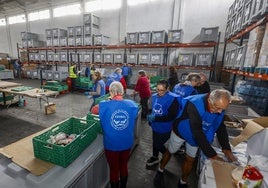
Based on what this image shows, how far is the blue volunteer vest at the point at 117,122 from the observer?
1.71 meters

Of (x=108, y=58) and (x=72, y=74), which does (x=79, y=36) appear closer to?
(x=108, y=58)

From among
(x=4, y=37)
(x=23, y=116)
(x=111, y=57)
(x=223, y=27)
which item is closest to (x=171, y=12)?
(x=223, y=27)

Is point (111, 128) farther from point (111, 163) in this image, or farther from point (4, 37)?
point (4, 37)

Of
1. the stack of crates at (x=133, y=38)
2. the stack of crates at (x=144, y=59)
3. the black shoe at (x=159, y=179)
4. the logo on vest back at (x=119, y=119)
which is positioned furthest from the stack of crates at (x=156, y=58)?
the logo on vest back at (x=119, y=119)

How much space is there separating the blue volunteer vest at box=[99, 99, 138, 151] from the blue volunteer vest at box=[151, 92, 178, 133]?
28.1 inches

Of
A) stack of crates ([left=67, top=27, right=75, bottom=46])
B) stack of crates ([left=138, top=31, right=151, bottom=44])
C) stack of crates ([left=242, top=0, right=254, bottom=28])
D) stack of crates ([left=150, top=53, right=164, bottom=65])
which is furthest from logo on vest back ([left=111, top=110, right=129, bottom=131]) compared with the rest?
stack of crates ([left=67, top=27, right=75, bottom=46])

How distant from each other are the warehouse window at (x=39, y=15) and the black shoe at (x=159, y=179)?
586 inches

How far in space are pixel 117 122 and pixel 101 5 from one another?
11.1 m

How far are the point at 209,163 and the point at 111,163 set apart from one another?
1.16m

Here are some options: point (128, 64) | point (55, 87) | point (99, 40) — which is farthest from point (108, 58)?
point (55, 87)

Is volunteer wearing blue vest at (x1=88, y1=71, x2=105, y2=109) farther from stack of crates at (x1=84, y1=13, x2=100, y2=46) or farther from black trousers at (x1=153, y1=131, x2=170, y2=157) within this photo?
stack of crates at (x1=84, y1=13, x2=100, y2=46)

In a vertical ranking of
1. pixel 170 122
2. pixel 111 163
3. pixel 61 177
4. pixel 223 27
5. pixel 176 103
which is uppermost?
pixel 223 27

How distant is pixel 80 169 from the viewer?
59.4 inches

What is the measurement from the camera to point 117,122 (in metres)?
1.75
